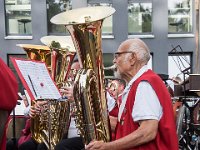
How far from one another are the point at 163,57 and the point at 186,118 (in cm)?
922

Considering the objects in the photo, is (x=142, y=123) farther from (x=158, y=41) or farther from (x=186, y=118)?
(x=158, y=41)

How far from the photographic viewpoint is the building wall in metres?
15.5

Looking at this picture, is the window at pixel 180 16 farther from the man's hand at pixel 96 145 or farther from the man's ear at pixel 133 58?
the man's hand at pixel 96 145

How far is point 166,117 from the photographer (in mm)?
2523

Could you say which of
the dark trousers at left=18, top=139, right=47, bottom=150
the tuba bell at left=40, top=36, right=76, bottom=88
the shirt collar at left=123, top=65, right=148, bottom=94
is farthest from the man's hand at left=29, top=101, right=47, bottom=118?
the shirt collar at left=123, top=65, right=148, bottom=94

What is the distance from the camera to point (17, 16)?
15.9 m


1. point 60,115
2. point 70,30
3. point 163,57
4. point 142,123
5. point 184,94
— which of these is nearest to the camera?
point 142,123

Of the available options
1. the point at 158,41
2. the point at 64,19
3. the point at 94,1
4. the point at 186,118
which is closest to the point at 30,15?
the point at 94,1

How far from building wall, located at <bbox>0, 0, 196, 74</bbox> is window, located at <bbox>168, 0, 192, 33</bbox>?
33 cm

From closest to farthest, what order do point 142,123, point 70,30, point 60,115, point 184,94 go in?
1. point 142,123
2. point 70,30
3. point 60,115
4. point 184,94


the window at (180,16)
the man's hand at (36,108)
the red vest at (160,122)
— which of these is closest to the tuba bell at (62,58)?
the man's hand at (36,108)

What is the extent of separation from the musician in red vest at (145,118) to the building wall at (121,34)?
42.3 feet

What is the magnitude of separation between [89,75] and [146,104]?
0.50 m

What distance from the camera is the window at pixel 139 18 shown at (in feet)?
52.0
